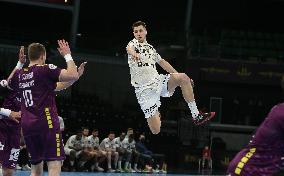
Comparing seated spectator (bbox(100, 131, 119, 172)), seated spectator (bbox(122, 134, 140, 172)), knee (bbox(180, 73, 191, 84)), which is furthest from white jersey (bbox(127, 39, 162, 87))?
seated spectator (bbox(122, 134, 140, 172))

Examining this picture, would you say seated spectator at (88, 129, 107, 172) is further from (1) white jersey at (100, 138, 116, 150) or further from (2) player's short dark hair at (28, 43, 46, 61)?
(2) player's short dark hair at (28, 43, 46, 61)

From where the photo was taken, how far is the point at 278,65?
79.6 feet

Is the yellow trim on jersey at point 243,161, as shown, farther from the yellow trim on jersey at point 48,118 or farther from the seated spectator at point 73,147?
the seated spectator at point 73,147

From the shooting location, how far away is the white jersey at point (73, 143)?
1681cm

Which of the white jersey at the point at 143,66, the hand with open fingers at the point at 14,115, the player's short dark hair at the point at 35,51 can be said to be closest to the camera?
the player's short dark hair at the point at 35,51

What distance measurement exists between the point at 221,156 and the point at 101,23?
10.2 metres

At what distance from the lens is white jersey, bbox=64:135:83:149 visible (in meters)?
16.8

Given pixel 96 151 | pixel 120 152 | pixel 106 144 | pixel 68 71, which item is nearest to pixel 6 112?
pixel 68 71

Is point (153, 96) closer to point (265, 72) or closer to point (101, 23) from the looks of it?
point (265, 72)

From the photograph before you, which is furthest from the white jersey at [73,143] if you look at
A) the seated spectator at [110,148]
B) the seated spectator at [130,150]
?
the seated spectator at [130,150]

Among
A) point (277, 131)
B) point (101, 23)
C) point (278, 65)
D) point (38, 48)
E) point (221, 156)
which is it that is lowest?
point (221, 156)

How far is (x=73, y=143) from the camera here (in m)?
16.9

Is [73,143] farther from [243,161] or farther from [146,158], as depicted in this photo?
[243,161]

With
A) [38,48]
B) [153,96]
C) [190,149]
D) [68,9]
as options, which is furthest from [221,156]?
[38,48]
